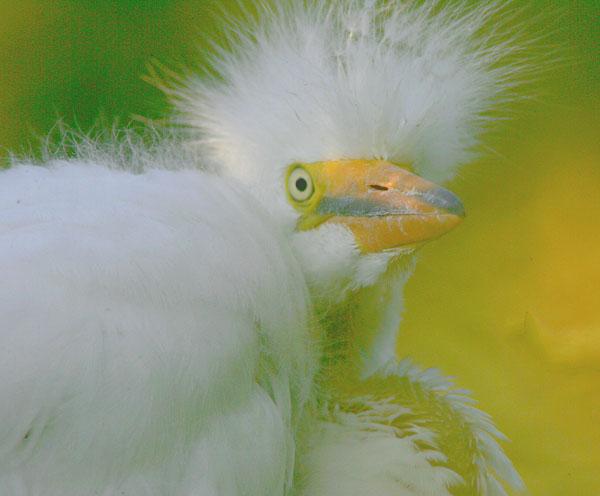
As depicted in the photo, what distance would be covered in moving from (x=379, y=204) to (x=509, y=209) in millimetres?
622

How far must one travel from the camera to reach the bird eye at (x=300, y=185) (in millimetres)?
843

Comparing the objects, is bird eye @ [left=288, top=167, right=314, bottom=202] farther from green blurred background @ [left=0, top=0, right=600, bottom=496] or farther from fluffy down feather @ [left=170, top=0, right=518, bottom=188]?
green blurred background @ [left=0, top=0, right=600, bottom=496]

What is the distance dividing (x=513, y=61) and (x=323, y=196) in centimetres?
38

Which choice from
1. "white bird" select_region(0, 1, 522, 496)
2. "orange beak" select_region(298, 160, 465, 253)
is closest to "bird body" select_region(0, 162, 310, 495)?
"white bird" select_region(0, 1, 522, 496)

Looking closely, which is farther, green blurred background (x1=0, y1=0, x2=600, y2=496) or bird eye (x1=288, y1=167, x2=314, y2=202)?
green blurred background (x1=0, y1=0, x2=600, y2=496)

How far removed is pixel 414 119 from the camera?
2.84ft

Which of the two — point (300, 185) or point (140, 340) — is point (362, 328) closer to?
point (300, 185)

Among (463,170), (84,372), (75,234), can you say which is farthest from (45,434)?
(463,170)

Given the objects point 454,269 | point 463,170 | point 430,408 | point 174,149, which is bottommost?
point 430,408

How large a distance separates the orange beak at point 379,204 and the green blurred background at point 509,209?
314 mm

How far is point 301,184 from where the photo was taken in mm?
851

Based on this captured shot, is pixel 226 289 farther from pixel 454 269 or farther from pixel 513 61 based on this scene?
pixel 454 269

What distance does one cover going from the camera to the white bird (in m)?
0.54

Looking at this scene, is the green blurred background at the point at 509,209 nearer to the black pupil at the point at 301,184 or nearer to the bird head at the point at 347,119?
the bird head at the point at 347,119
